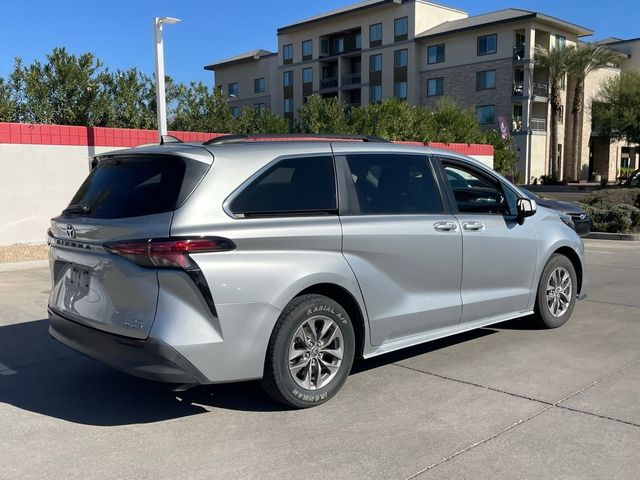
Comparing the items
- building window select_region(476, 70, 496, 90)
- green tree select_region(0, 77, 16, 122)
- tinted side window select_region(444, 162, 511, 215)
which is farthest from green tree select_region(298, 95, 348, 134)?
building window select_region(476, 70, 496, 90)

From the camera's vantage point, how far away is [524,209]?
18.8 feet

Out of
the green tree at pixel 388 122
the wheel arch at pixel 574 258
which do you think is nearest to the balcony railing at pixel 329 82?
the green tree at pixel 388 122

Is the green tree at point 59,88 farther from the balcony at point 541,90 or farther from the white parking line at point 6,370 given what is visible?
the balcony at point 541,90

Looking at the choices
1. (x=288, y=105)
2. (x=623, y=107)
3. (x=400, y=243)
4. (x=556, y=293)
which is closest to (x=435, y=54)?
(x=623, y=107)

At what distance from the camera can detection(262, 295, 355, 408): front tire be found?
4.13 metres

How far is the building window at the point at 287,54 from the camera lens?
65375 mm

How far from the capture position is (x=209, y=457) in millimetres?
3650

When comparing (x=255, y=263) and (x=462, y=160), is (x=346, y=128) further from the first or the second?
(x=255, y=263)

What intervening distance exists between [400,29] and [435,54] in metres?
3.98

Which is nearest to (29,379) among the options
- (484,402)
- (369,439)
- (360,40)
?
(369,439)

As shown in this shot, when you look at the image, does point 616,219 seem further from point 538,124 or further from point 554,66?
point 538,124

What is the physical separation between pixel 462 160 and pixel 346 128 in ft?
57.8

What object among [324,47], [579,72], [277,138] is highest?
[324,47]

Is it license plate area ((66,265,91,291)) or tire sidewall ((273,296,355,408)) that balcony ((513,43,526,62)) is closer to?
tire sidewall ((273,296,355,408))
